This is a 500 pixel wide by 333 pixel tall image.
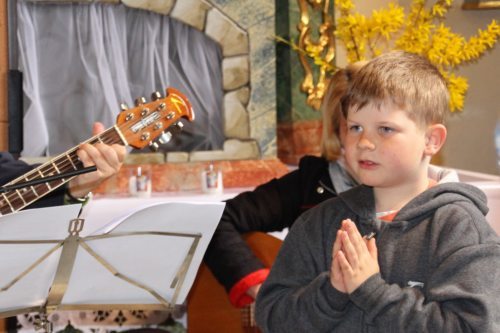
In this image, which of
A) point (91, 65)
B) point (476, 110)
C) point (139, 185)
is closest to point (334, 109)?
point (139, 185)

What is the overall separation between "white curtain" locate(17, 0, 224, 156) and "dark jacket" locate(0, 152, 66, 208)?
3.37ft

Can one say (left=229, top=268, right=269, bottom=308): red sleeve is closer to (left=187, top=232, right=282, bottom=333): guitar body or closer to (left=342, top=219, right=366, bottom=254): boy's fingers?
(left=187, top=232, right=282, bottom=333): guitar body

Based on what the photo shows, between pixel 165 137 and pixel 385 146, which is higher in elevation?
pixel 385 146

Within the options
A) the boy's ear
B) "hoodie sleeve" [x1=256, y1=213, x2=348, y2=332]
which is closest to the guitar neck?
"hoodie sleeve" [x1=256, y1=213, x2=348, y2=332]

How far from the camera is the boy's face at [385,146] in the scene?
1.47 m

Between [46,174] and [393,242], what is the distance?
1.15 metres

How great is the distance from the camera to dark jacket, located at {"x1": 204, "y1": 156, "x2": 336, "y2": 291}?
8.24 ft

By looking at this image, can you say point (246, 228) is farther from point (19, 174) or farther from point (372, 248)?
point (372, 248)

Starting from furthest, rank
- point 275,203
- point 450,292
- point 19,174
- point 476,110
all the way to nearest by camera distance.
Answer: point 476,110
point 275,203
point 19,174
point 450,292

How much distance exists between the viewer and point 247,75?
369cm

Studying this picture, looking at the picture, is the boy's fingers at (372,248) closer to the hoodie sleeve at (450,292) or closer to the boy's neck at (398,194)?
the hoodie sleeve at (450,292)

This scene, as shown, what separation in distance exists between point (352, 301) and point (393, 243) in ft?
0.46

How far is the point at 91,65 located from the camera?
11.9 ft

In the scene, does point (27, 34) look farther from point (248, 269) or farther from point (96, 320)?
point (248, 269)
